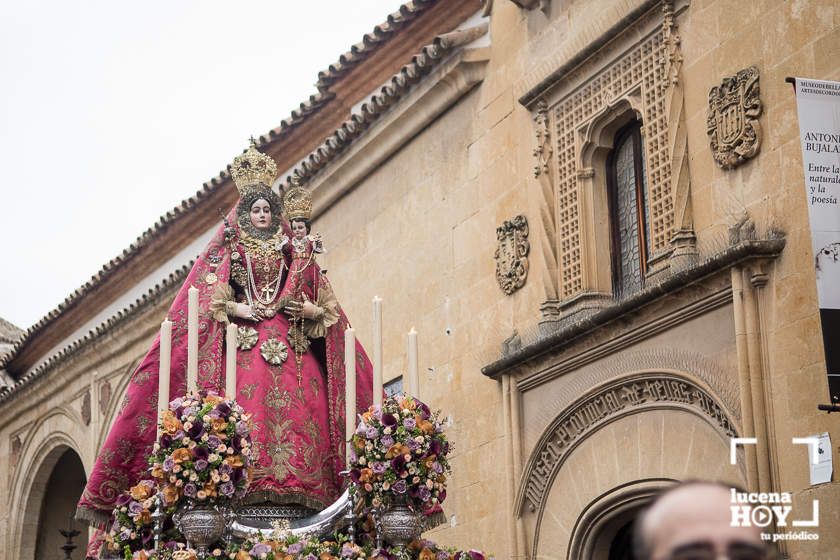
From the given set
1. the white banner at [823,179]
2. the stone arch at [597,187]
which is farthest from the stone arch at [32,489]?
the white banner at [823,179]

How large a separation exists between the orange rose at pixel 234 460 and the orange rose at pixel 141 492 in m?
0.61

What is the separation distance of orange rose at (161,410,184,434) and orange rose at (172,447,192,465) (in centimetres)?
12

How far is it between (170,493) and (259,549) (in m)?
0.48

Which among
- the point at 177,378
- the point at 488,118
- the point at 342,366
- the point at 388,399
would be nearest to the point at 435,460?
the point at 388,399

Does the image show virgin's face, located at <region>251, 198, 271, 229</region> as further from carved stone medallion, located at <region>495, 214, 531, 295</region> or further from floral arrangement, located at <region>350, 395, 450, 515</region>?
carved stone medallion, located at <region>495, 214, 531, 295</region>

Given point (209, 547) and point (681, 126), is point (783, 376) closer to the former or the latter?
point (681, 126)

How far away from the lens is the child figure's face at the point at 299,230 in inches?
292

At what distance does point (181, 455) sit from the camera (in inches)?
237

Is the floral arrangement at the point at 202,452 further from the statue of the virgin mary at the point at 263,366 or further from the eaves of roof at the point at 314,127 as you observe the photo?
the eaves of roof at the point at 314,127

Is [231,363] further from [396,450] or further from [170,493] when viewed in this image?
[396,450]

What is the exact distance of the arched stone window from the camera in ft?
32.9

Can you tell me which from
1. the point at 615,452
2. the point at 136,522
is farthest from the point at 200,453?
the point at 615,452

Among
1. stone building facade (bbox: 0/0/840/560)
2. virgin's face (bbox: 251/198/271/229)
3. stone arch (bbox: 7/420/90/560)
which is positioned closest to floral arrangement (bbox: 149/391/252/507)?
virgin's face (bbox: 251/198/271/229)

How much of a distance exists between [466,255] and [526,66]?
1.78m
